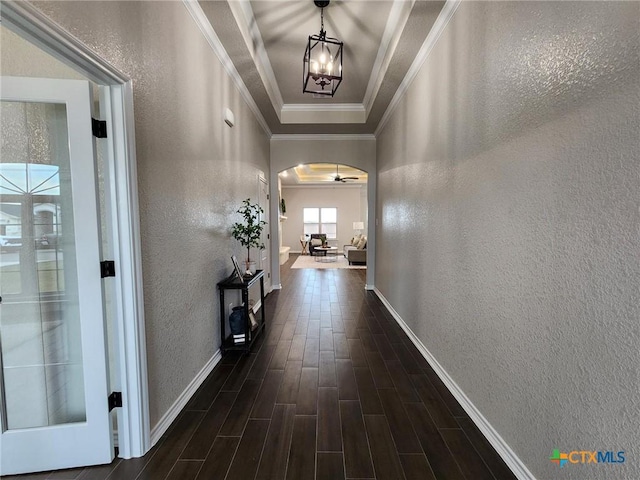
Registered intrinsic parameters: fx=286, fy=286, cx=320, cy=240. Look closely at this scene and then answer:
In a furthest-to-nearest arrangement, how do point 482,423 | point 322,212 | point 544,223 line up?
1. point 322,212
2. point 482,423
3. point 544,223

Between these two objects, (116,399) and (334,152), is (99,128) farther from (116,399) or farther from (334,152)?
(334,152)

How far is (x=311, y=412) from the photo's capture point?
75.3 inches

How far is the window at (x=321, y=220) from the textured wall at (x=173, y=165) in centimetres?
912

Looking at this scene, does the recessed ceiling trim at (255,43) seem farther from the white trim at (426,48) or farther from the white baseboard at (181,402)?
the white baseboard at (181,402)

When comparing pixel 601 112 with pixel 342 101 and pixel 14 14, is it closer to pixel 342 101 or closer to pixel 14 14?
pixel 14 14

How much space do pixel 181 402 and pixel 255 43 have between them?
3261mm

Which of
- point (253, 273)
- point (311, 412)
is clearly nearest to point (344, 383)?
point (311, 412)

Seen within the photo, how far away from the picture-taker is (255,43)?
9.53 feet

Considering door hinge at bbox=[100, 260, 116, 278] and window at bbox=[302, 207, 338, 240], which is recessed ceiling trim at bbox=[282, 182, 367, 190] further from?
door hinge at bbox=[100, 260, 116, 278]

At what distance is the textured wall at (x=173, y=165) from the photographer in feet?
4.88

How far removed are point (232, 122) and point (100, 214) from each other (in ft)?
6.00

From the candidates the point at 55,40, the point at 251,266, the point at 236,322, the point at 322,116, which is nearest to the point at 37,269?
the point at 55,40

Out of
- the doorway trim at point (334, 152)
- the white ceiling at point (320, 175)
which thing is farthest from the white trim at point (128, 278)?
the white ceiling at point (320, 175)

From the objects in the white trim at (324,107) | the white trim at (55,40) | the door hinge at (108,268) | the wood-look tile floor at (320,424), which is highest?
the white trim at (324,107)
